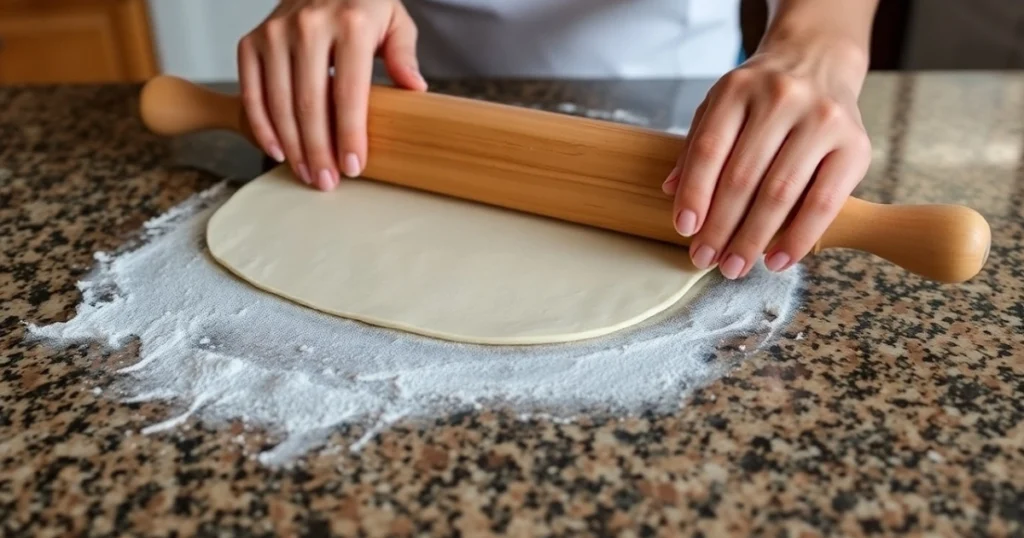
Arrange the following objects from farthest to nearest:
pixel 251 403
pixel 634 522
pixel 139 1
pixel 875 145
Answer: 1. pixel 139 1
2. pixel 875 145
3. pixel 251 403
4. pixel 634 522

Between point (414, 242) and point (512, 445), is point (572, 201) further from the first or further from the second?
point (512, 445)

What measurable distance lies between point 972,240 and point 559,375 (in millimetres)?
333

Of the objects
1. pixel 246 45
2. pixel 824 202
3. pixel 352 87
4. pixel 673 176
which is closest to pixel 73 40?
pixel 246 45

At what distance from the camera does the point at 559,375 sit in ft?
2.07

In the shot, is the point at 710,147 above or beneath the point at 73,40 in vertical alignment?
above

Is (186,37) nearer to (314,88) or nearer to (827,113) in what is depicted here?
(314,88)

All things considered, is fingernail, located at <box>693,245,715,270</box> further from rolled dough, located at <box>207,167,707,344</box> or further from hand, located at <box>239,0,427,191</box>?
hand, located at <box>239,0,427,191</box>

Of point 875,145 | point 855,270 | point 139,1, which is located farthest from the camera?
point 139,1

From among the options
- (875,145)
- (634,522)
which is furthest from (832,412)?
(875,145)

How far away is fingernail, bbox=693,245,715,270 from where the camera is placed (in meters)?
0.73

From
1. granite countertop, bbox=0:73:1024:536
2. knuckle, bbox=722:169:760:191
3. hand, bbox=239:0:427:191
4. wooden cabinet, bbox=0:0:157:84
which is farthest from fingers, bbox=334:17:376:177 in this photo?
wooden cabinet, bbox=0:0:157:84

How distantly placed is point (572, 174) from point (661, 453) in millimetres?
317

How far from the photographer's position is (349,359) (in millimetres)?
653

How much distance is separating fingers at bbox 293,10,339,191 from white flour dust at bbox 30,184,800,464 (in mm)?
173
